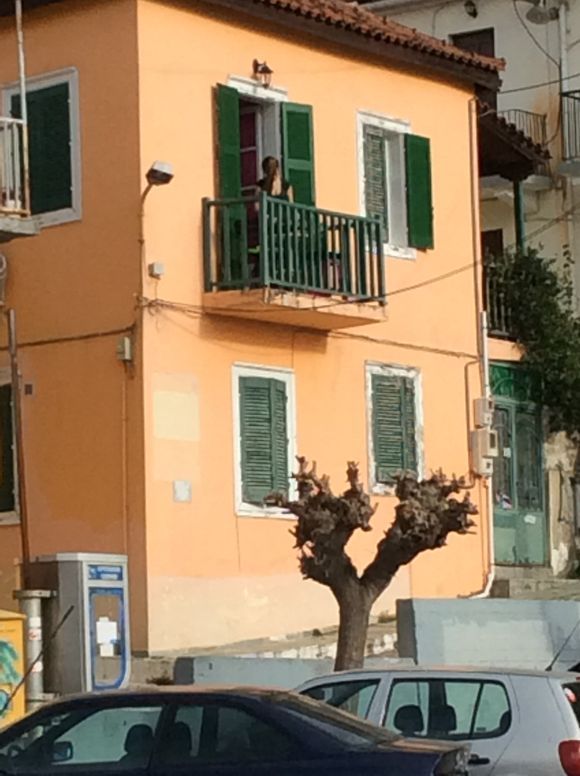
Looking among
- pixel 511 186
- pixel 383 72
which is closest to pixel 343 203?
pixel 383 72

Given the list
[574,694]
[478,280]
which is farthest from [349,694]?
[478,280]

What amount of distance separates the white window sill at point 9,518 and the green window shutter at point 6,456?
Answer: 0.06 metres

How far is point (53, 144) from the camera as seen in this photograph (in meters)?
21.2

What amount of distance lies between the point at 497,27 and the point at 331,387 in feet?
31.2

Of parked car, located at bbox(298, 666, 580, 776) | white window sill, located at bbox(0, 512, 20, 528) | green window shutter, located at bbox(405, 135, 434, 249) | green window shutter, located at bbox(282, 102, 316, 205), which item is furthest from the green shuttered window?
parked car, located at bbox(298, 666, 580, 776)

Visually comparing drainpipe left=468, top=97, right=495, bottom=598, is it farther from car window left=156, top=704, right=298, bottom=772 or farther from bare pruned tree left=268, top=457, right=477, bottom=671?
car window left=156, top=704, right=298, bottom=772

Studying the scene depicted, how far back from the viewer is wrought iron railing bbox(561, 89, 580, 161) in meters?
28.5

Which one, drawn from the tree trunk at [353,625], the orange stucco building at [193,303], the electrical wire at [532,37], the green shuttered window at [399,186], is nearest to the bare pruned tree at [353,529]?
the tree trunk at [353,625]

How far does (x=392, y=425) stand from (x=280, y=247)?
3438 mm

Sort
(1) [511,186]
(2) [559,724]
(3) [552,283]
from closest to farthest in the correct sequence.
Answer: (2) [559,724] < (3) [552,283] < (1) [511,186]

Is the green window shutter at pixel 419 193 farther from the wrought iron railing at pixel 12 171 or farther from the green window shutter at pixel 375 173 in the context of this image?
the wrought iron railing at pixel 12 171

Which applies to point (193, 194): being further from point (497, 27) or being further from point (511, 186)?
point (497, 27)

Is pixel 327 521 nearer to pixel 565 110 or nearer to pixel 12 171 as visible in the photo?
pixel 12 171

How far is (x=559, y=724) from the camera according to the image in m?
12.0
